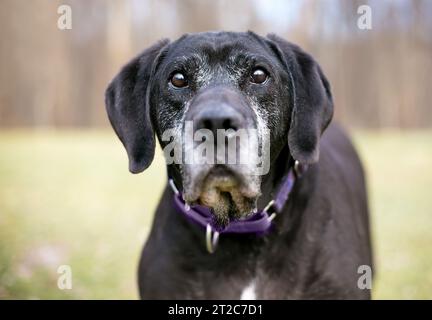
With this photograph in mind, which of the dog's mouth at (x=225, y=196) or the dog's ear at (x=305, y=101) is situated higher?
the dog's ear at (x=305, y=101)

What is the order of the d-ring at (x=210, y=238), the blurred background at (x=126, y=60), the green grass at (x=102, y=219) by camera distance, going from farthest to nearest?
the blurred background at (x=126, y=60)
the green grass at (x=102, y=219)
the d-ring at (x=210, y=238)

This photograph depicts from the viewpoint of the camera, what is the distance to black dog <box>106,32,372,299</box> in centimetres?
362

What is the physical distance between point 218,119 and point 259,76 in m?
0.71

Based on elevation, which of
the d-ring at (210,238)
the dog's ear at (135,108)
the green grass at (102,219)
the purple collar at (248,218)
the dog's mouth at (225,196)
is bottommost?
the green grass at (102,219)

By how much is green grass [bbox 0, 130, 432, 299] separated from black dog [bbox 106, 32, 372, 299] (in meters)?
2.23

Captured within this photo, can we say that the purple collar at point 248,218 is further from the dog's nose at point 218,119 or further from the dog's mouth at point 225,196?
the dog's nose at point 218,119

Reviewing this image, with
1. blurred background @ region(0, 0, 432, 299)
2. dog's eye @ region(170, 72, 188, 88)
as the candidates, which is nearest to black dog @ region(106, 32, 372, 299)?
dog's eye @ region(170, 72, 188, 88)

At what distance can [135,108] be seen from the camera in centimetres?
391

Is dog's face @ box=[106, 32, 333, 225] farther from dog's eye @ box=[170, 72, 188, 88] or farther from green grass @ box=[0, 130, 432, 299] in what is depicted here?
green grass @ box=[0, 130, 432, 299]

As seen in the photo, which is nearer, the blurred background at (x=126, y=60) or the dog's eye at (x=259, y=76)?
the dog's eye at (x=259, y=76)

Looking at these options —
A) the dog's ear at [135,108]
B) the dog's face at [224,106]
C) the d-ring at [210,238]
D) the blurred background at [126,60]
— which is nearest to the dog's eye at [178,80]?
the dog's face at [224,106]

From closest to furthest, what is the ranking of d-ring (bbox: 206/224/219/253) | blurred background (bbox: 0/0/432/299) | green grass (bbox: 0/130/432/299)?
d-ring (bbox: 206/224/219/253) → green grass (bbox: 0/130/432/299) → blurred background (bbox: 0/0/432/299)

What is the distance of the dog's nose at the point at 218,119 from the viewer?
301 cm

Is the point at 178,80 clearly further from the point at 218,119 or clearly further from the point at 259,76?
the point at 218,119
